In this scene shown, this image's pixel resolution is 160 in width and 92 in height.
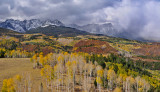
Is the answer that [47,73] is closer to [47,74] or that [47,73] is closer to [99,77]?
[47,74]

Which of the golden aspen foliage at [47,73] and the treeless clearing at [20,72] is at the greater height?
the golden aspen foliage at [47,73]

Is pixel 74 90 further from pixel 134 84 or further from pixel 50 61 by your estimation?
pixel 50 61

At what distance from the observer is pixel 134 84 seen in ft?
319

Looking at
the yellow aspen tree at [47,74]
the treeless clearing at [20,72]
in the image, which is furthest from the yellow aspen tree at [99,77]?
the treeless clearing at [20,72]

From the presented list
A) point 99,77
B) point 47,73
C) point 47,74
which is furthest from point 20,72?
point 99,77

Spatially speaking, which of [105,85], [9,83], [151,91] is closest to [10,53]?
[9,83]

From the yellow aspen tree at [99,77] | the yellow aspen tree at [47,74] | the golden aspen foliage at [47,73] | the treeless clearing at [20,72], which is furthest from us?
the treeless clearing at [20,72]

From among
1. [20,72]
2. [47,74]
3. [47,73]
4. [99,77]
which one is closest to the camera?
[99,77]

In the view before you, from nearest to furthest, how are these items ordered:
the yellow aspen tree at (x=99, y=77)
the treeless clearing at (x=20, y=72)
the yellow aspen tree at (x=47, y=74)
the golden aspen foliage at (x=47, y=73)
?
the yellow aspen tree at (x=99, y=77)
the yellow aspen tree at (x=47, y=74)
the golden aspen foliage at (x=47, y=73)
the treeless clearing at (x=20, y=72)

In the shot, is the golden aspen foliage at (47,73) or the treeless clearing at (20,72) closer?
the golden aspen foliage at (47,73)

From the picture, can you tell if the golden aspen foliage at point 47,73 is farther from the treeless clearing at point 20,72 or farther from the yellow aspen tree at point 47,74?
the treeless clearing at point 20,72

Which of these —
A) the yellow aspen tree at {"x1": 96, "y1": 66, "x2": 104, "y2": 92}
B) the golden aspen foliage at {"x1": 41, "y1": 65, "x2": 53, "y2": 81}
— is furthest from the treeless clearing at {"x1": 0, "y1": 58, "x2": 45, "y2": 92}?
the yellow aspen tree at {"x1": 96, "y1": 66, "x2": 104, "y2": 92}

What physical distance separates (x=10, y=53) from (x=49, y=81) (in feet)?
411

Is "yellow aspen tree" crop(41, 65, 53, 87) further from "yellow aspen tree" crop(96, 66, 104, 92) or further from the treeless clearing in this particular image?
"yellow aspen tree" crop(96, 66, 104, 92)
